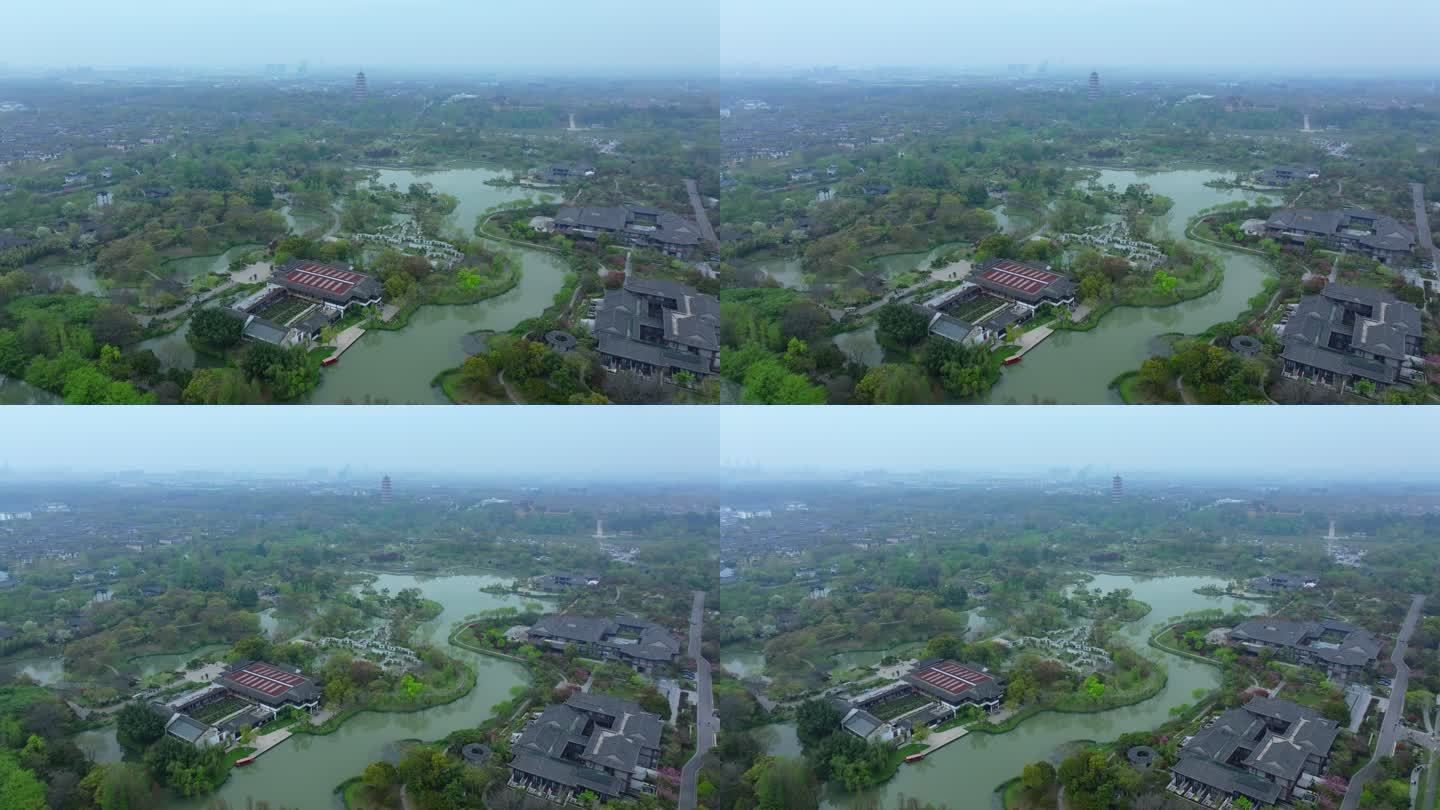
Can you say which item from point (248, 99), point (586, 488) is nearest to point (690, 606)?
point (586, 488)

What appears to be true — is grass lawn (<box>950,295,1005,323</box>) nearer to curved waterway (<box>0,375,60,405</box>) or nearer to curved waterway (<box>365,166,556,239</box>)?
curved waterway (<box>365,166,556,239</box>)

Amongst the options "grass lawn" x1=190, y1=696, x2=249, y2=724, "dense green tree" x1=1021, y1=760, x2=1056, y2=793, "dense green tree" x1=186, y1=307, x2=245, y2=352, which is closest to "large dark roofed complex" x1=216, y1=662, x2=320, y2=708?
"grass lawn" x1=190, y1=696, x2=249, y2=724

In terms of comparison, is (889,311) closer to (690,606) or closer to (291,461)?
(690,606)

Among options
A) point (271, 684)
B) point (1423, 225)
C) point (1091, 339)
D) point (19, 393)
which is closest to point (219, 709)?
point (271, 684)

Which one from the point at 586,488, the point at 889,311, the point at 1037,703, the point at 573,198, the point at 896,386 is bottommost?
the point at 1037,703

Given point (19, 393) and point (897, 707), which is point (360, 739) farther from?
point (897, 707)
